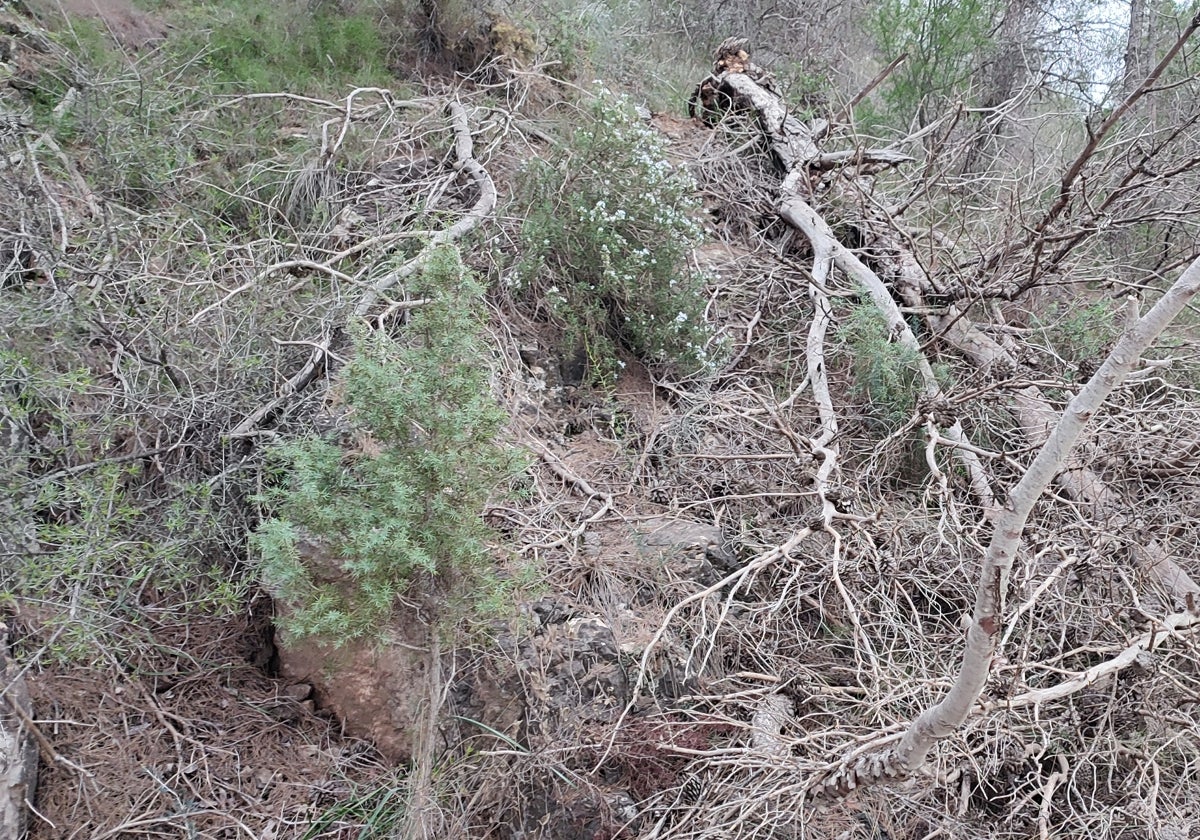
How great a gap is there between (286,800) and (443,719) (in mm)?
593

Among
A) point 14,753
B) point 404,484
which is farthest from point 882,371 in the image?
point 14,753

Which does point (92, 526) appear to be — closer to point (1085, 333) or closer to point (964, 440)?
point (964, 440)

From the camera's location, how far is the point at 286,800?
302cm

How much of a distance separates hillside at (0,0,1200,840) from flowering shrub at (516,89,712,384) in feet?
0.08

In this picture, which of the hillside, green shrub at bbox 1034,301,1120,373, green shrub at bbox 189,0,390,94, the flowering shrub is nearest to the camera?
the hillside

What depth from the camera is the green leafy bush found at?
248 cm

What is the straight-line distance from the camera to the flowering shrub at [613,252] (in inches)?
181

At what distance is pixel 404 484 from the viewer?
8.26ft

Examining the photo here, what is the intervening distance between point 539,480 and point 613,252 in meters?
1.42

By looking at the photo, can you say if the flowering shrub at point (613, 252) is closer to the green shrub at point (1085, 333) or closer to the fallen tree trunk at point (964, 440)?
the fallen tree trunk at point (964, 440)

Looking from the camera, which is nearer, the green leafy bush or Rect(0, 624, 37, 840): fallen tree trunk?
the green leafy bush

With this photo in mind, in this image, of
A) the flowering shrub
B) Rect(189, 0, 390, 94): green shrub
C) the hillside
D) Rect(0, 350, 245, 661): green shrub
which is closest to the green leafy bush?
the hillside

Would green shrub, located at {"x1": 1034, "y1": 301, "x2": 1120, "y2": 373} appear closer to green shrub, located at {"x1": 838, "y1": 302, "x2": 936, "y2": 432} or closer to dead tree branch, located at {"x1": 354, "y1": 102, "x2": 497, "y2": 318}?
green shrub, located at {"x1": 838, "y1": 302, "x2": 936, "y2": 432}

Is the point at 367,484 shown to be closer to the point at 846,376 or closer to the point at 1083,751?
the point at 1083,751
